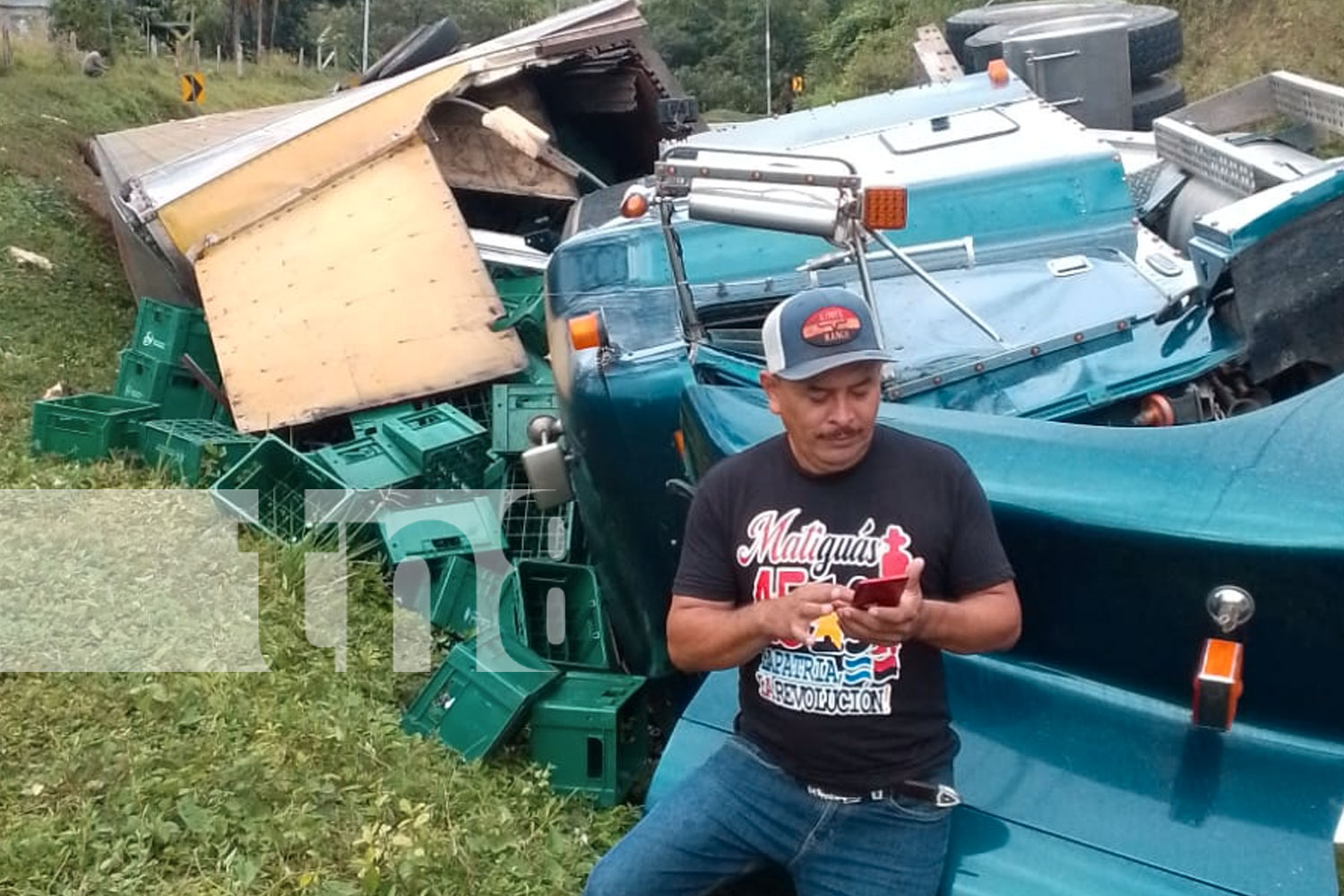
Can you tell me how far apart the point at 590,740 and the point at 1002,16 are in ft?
23.7

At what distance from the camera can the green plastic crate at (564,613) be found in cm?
437

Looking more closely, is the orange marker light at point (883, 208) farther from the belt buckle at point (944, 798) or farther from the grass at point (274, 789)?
the grass at point (274, 789)

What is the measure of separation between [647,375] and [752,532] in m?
1.32

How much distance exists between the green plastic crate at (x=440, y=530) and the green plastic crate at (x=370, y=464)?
0.31 meters

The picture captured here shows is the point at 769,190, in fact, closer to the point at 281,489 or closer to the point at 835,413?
the point at 835,413

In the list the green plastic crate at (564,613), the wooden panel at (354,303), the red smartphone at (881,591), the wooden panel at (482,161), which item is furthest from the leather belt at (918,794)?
the wooden panel at (482,161)

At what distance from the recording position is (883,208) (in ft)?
10.0

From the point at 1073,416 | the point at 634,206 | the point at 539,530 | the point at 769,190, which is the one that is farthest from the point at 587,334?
the point at 539,530

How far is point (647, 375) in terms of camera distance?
365 centimetres

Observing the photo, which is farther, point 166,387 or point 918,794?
point 166,387

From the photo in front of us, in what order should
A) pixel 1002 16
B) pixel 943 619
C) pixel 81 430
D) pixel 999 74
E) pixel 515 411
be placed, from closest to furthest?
pixel 943 619 < pixel 999 74 < pixel 515 411 < pixel 81 430 < pixel 1002 16

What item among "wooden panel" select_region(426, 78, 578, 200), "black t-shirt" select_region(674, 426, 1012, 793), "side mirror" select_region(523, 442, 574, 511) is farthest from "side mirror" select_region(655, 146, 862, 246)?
"wooden panel" select_region(426, 78, 578, 200)

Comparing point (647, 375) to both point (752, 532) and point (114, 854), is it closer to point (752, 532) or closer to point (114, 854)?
point (752, 532)

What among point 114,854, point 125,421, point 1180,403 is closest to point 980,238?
point 1180,403
